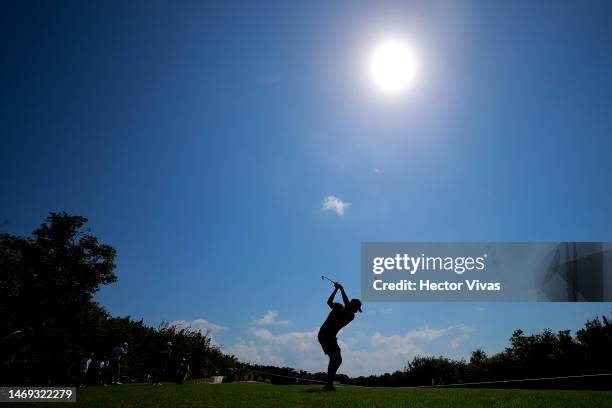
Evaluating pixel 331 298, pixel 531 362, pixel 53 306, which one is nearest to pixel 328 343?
pixel 331 298

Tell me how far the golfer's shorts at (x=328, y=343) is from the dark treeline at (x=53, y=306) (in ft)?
90.2

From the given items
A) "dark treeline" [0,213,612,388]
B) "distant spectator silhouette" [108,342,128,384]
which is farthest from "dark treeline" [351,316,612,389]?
"distant spectator silhouette" [108,342,128,384]

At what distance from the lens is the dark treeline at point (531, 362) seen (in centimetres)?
6103

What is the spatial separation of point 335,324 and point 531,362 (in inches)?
3330

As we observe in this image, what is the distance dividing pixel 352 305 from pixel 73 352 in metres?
43.5

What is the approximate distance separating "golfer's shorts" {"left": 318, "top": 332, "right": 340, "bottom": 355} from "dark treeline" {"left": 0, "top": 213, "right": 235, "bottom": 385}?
1082 inches

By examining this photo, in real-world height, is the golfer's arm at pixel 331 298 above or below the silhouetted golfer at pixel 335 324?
above

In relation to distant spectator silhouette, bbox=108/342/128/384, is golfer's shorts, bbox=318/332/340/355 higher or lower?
higher

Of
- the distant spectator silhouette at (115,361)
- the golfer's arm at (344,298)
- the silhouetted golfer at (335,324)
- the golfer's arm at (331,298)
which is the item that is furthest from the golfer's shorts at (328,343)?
the distant spectator silhouette at (115,361)

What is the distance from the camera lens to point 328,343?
468 inches

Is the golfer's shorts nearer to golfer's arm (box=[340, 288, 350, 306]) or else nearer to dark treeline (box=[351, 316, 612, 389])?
golfer's arm (box=[340, 288, 350, 306])

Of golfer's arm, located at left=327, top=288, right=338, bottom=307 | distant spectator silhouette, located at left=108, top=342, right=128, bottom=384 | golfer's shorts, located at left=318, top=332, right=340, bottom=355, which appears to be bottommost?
distant spectator silhouette, located at left=108, top=342, right=128, bottom=384

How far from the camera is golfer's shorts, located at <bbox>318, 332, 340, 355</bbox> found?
1191 cm

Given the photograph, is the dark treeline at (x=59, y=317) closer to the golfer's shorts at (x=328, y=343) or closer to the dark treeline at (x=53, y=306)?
the dark treeline at (x=53, y=306)
